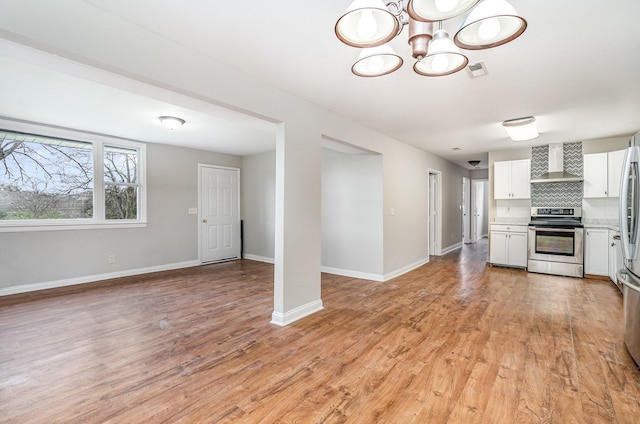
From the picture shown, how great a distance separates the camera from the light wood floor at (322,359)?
69.4 inches

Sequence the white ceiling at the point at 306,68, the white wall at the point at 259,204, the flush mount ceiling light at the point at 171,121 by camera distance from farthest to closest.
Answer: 1. the white wall at the point at 259,204
2. the flush mount ceiling light at the point at 171,121
3. the white ceiling at the point at 306,68

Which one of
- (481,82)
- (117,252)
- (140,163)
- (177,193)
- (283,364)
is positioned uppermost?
(481,82)

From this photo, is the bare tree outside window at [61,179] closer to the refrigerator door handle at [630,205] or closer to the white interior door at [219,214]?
the white interior door at [219,214]

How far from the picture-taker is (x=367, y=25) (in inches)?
57.5

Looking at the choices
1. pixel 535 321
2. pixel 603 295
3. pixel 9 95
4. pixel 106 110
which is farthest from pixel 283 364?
pixel 603 295

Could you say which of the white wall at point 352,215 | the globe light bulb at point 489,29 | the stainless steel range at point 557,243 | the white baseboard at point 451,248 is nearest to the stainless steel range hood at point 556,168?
the stainless steel range at point 557,243

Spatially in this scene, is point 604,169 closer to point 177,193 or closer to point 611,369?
point 611,369

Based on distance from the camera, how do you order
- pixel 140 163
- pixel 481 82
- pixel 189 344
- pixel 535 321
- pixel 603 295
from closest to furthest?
1. pixel 189 344
2. pixel 481 82
3. pixel 535 321
4. pixel 603 295
5. pixel 140 163

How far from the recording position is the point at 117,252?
4.98m

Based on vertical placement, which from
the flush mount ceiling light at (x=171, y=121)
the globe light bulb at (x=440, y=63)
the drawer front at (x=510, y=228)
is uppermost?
the flush mount ceiling light at (x=171, y=121)

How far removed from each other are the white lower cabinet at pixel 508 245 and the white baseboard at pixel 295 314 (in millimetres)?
4169

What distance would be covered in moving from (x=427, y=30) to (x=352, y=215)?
359 cm

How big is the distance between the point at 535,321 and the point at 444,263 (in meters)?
3.17

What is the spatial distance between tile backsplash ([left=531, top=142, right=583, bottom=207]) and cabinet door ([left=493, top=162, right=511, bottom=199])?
0.41 metres
